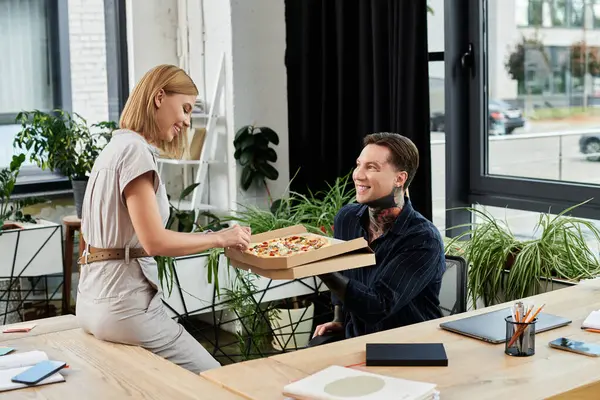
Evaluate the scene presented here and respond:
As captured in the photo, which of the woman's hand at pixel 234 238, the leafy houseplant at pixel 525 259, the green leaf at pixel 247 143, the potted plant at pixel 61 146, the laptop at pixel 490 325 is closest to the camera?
the laptop at pixel 490 325

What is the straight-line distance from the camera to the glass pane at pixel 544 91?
4062mm

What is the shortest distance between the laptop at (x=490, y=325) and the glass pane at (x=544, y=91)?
1.68m

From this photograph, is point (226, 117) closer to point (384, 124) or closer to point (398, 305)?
point (384, 124)

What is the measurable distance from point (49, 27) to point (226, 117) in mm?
1422

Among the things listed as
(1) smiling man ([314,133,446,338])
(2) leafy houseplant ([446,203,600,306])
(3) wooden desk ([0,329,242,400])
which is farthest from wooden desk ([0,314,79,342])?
(2) leafy houseplant ([446,203,600,306])

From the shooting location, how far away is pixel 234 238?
8.64 feet

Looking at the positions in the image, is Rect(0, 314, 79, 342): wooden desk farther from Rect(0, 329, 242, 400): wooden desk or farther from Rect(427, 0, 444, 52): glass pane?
Rect(427, 0, 444, 52): glass pane

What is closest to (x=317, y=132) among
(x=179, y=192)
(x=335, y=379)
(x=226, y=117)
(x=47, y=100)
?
(x=226, y=117)

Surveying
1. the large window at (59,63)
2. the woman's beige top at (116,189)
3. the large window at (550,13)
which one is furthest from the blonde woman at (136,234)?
the large window at (59,63)

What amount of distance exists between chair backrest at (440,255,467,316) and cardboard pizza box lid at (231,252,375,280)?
57 cm

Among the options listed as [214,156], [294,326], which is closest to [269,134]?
[214,156]

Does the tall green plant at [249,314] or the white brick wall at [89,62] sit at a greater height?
the white brick wall at [89,62]

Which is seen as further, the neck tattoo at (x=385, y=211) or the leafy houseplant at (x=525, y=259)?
the leafy houseplant at (x=525, y=259)

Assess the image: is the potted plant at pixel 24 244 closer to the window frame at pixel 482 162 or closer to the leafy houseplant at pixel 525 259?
the window frame at pixel 482 162
